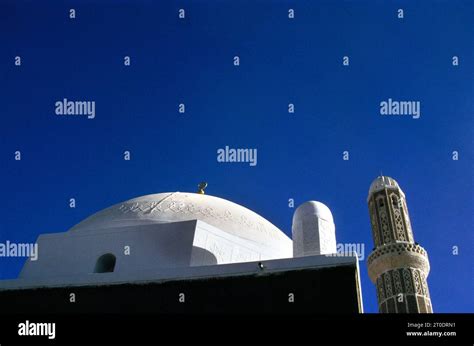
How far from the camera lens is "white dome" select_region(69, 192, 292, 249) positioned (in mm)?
8711

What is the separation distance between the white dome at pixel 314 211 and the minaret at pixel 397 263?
390 inches

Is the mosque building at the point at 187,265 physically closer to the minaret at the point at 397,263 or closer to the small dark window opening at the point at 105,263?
the small dark window opening at the point at 105,263

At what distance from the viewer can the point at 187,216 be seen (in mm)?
8805

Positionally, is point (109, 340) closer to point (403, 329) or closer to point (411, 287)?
point (403, 329)

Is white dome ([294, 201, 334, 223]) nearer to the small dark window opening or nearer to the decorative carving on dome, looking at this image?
the decorative carving on dome

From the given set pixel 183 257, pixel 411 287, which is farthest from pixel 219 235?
pixel 411 287

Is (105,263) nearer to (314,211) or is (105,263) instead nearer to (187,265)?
(187,265)

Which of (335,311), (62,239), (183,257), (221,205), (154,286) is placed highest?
(221,205)

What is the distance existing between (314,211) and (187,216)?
2117mm

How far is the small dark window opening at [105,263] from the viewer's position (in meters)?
7.79

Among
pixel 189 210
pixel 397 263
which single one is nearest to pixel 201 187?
pixel 189 210

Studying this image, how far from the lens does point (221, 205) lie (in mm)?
9602

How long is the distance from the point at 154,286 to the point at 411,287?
38.7 feet

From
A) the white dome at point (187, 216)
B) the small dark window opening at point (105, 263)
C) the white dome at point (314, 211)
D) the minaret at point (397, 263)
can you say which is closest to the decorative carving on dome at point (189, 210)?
the white dome at point (187, 216)
